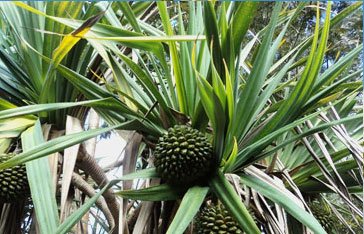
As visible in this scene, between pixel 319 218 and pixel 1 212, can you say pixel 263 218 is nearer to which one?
pixel 319 218

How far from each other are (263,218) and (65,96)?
26.0 inches

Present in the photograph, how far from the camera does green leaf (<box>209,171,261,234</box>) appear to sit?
3.32ft

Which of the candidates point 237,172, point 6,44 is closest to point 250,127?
point 237,172

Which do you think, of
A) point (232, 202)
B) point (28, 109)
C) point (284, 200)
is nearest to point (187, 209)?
point (232, 202)

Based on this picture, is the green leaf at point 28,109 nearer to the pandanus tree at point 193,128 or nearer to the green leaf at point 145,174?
the pandanus tree at point 193,128

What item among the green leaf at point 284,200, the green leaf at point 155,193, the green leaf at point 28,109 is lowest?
the green leaf at point 284,200

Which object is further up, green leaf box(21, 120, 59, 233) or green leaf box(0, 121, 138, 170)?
green leaf box(0, 121, 138, 170)

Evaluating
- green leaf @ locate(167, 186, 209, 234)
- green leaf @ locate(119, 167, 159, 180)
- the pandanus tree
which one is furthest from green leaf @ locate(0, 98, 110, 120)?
green leaf @ locate(167, 186, 209, 234)

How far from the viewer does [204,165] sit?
118 cm

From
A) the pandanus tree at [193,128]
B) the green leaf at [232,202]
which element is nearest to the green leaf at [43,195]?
the pandanus tree at [193,128]

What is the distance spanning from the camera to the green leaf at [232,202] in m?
1.01

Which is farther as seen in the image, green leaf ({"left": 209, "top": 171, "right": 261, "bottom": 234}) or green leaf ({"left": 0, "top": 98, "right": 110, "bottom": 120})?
green leaf ({"left": 0, "top": 98, "right": 110, "bottom": 120})

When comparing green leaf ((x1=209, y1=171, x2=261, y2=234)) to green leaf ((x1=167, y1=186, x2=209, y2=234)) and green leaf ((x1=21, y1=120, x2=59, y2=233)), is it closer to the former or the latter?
green leaf ((x1=167, y1=186, x2=209, y2=234))

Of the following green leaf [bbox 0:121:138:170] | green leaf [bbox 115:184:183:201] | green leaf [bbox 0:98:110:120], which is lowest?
green leaf [bbox 115:184:183:201]
